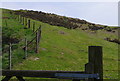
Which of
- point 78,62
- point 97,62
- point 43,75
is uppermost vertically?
point 97,62

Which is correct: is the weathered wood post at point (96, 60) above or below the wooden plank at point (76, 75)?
above

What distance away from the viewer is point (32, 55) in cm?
2453

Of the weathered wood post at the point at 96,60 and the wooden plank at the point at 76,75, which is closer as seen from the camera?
the wooden plank at the point at 76,75

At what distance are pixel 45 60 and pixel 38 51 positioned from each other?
295cm

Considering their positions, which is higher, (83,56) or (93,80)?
(93,80)

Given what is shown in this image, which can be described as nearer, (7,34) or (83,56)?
(83,56)

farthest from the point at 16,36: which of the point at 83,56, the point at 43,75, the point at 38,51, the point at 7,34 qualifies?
the point at 43,75

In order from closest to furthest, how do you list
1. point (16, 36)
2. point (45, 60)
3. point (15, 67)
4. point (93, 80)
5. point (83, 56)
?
point (93, 80)
point (15, 67)
point (45, 60)
point (83, 56)
point (16, 36)

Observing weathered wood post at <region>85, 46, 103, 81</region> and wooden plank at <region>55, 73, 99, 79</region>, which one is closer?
wooden plank at <region>55, 73, 99, 79</region>

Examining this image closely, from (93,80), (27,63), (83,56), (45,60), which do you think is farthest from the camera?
(83,56)

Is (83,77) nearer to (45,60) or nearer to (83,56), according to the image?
(45,60)

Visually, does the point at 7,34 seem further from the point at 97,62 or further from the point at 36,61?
the point at 97,62

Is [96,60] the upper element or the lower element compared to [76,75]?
upper

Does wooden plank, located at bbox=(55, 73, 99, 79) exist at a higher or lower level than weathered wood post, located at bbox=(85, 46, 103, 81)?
lower
